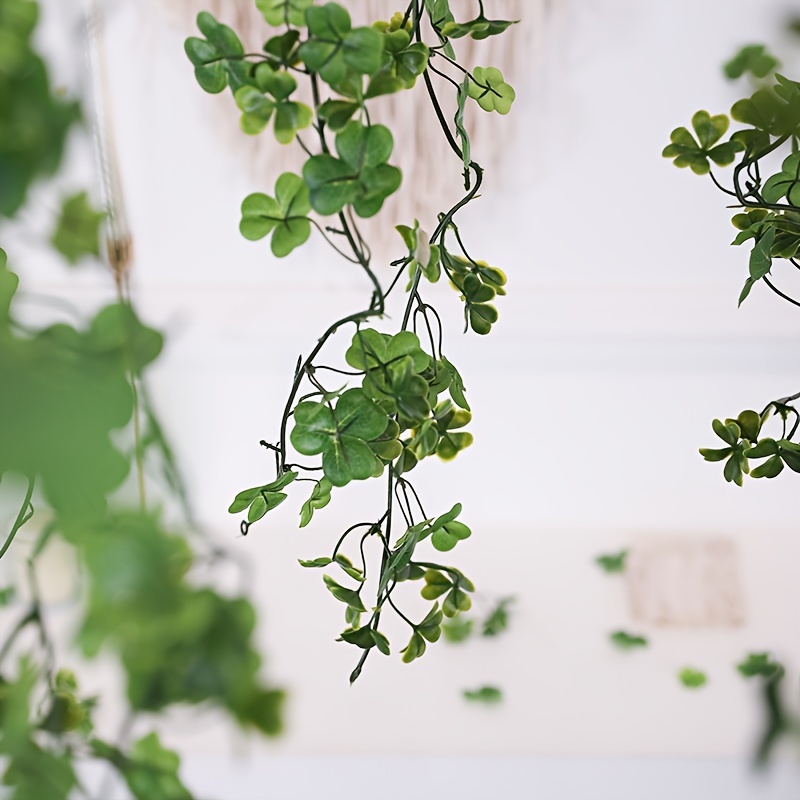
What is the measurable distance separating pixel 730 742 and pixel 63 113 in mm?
1669

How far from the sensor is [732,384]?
5.88 feet

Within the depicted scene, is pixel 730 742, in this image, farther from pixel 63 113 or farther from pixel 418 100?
pixel 63 113

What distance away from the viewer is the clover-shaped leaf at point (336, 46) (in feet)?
0.93

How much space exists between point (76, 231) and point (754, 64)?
1.65 ft

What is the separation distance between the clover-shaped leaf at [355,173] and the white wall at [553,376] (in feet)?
4.22

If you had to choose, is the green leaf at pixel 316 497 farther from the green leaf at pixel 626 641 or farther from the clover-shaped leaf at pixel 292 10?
the green leaf at pixel 626 641

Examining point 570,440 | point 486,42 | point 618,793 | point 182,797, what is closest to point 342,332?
point 570,440

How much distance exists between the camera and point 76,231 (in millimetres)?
211

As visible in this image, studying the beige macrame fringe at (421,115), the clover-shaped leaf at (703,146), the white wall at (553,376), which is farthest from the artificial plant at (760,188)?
the white wall at (553,376)

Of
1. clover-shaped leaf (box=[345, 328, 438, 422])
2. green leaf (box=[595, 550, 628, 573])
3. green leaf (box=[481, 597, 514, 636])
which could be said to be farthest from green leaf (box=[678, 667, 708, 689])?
clover-shaped leaf (box=[345, 328, 438, 422])

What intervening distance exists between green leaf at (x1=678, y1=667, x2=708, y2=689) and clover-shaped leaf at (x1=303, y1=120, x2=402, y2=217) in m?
1.49

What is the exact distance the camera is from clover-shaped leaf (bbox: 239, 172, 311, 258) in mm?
372

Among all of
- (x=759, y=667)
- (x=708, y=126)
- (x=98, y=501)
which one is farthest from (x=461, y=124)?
(x=759, y=667)

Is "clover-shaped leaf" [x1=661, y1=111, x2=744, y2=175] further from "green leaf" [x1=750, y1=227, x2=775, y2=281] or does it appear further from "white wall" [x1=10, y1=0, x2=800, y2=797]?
"white wall" [x1=10, y1=0, x2=800, y2=797]
